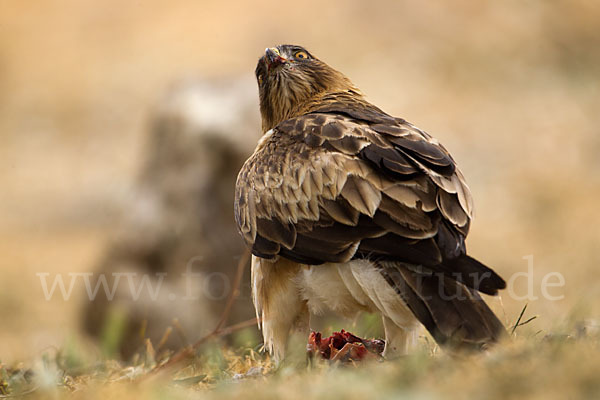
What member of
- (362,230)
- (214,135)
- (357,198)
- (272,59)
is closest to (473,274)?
(362,230)

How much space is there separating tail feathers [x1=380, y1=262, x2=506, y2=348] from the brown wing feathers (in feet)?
0.28

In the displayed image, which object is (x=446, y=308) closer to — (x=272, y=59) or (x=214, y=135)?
(x=272, y=59)

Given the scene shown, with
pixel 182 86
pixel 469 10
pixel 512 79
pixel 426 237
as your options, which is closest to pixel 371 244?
pixel 426 237

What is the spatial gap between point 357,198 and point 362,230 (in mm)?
209

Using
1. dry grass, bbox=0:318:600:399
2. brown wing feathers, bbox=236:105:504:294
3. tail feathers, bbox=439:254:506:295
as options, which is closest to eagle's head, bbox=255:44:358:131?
brown wing feathers, bbox=236:105:504:294

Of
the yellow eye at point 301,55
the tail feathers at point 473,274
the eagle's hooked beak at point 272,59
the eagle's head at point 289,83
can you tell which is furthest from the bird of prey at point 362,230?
the yellow eye at point 301,55

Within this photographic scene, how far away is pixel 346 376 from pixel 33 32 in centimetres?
2975

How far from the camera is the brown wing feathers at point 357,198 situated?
4.62m

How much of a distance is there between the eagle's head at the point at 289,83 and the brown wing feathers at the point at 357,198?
2.90 feet

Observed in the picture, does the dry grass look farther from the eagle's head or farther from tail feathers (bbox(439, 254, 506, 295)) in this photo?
the eagle's head

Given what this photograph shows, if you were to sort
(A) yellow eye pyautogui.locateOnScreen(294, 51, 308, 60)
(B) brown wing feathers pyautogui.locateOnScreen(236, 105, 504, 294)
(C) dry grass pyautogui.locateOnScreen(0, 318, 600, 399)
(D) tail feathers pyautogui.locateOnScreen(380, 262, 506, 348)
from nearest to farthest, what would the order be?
(C) dry grass pyautogui.locateOnScreen(0, 318, 600, 399), (D) tail feathers pyautogui.locateOnScreen(380, 262, 506, 348), (B) brown wing feathers pyautogui.locateOnScreen(236, 105, 504, 294), (A) yellow eye pyautogui.locateOnScreen(294, 51, 308, 60)

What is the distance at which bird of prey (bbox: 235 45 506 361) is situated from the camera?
4496 millimetres

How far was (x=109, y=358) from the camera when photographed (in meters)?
6.50

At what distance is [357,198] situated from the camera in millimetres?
4828
